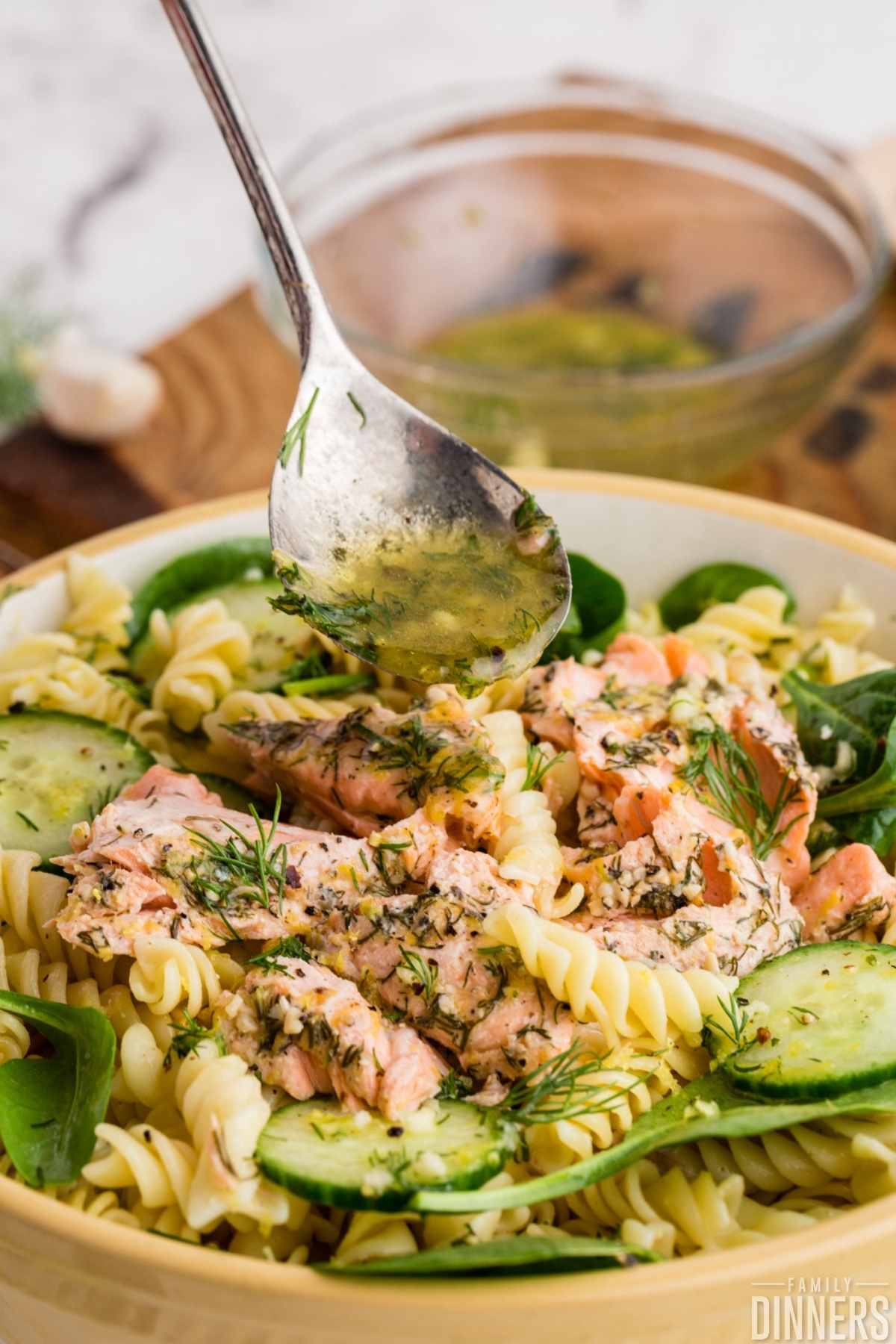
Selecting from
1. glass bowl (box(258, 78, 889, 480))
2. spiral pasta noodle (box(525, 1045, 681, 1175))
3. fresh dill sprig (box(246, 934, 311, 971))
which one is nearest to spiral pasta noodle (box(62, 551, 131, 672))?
fresh dill sprig (box(246, 934, 311, 971))

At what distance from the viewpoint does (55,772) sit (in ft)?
12.9

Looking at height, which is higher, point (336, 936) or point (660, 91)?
point (660, 91)

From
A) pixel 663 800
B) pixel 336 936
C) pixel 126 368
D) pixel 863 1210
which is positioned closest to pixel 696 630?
pixel 663 800

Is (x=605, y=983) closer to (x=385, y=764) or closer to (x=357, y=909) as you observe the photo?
(x=357, y=909)

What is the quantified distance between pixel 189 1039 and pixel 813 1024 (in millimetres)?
1371

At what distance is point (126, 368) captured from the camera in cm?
650

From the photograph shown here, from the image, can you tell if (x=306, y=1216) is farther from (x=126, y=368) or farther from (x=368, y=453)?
(x=126, y=368)

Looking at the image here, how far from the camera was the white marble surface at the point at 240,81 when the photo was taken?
8.74 metres

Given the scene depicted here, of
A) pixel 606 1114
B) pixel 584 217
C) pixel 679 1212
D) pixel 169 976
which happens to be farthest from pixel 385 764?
pixel 584 217

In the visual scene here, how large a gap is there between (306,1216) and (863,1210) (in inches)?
44.5

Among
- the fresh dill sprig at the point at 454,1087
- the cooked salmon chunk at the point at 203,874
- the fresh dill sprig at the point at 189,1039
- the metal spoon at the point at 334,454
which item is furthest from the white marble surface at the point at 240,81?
the fresh dill sprig at the point at 454,1087

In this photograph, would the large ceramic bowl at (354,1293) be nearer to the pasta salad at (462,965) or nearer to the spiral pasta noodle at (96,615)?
the pasta salad at (462,965)

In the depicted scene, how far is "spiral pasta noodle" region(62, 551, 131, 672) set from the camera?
4.45m

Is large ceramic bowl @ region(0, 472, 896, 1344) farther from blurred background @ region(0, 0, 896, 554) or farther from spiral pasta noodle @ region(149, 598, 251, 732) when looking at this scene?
blurred background @ region(0, 0, 896, 554)
